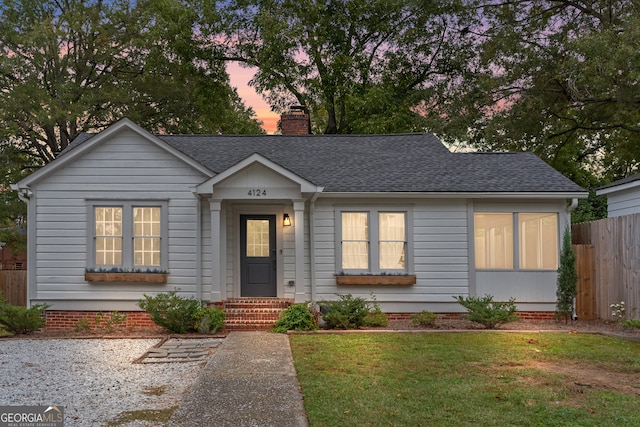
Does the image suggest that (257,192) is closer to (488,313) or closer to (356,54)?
(488,313)

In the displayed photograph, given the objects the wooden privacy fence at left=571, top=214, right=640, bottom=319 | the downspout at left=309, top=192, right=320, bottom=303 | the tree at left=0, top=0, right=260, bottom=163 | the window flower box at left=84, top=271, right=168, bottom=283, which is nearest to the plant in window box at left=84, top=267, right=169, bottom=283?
the window flower box at left=84, top=271, right=168, bottom=283

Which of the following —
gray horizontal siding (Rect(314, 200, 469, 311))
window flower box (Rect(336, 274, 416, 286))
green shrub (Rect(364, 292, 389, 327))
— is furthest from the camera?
gray horizontal siding (Rect(314, 200, 469, 311))

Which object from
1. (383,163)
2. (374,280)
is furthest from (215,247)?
(383,163)

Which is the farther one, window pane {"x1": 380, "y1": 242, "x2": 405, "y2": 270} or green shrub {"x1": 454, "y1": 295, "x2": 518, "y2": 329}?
window pane {"x1": 380, "y1": 242, "x2": 405, "y2": 270}

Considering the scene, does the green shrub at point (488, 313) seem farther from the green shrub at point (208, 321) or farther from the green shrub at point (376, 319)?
the green shrub at point (208, 321)

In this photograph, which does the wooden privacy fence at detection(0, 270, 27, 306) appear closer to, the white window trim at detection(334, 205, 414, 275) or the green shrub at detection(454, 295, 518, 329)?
the white window trim at detection(334, 205, 414, 275)

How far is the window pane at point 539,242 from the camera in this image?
1373cm

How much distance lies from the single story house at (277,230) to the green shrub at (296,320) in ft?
2.77

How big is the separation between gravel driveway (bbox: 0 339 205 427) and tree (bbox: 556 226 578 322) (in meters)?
8.32

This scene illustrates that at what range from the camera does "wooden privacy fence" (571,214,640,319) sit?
11906 millimetres

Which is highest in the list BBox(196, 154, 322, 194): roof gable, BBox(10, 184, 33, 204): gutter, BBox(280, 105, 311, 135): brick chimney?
BBox(280, 105, 311, 135): brick chimney

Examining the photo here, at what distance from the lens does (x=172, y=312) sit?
38.3 feet

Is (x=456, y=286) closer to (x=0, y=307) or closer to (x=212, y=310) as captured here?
(x=212, y=310)

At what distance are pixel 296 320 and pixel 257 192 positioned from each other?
2.88 m
